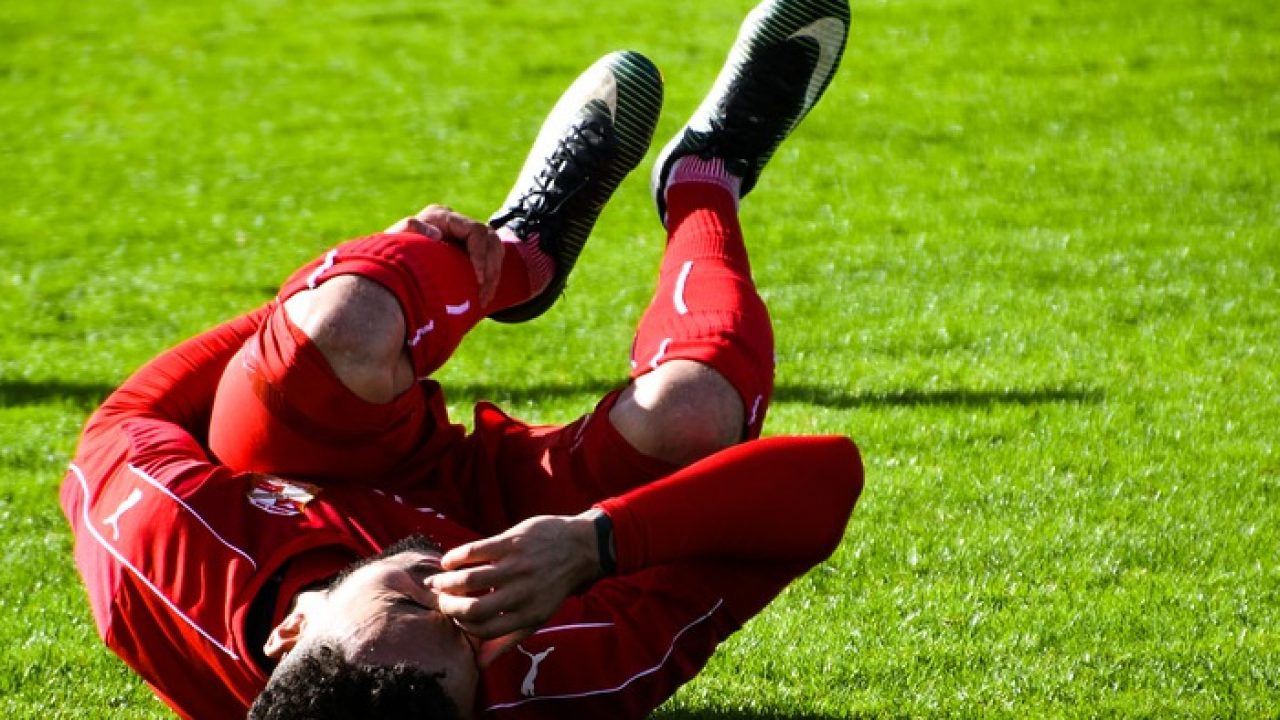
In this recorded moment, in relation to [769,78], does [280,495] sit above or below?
below

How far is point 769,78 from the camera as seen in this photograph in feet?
14.6

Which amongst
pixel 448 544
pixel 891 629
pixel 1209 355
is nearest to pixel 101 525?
pixel 448 544

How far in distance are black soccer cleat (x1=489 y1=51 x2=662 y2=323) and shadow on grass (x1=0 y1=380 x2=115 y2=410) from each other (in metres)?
2.51

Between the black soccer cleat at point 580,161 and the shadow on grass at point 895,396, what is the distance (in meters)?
1.62

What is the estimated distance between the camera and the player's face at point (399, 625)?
2.55m

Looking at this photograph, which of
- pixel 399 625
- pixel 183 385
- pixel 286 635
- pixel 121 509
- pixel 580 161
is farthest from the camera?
pixel 580 161

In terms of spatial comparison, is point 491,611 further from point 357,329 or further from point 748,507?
point 357,329

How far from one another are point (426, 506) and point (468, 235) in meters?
0.58

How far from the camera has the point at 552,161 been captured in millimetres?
4156

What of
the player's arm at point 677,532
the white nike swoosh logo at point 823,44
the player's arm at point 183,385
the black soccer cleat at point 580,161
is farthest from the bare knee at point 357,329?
the white nike swoosh logo at point 823,44

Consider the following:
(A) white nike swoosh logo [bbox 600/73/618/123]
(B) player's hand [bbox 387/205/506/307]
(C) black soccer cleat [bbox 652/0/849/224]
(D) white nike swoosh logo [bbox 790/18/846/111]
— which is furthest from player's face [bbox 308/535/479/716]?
(D) white nike swoosh logo [bbox 790/18/846/111]

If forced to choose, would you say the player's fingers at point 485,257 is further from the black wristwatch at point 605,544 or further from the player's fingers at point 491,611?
the player's fingers at point 491,611

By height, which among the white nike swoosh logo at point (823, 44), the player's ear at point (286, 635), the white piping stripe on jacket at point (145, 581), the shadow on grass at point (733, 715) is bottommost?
the shadow on grass at point (733, 715)

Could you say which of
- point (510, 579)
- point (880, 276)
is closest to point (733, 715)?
point (510, 579)
